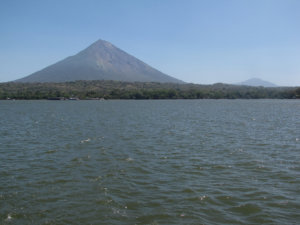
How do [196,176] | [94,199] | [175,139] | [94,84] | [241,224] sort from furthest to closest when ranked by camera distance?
[94,84] < [175,139] < [196,176] < [94,199] < [241,224]

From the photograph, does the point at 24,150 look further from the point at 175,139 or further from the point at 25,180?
the point at 175,139

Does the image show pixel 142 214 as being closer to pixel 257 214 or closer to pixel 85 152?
pixel 257 214

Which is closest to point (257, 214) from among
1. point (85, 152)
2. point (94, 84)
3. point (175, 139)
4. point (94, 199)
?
point (94, 199)

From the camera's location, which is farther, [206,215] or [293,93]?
[293,93]

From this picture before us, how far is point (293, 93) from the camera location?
6225 inches

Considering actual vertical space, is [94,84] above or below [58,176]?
above

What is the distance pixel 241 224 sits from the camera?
27.9ft

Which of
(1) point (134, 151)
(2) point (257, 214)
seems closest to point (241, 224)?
(2) point (257, 214)

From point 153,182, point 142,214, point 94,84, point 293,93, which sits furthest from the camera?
point 94,84

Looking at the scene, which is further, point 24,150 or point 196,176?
point 24,150

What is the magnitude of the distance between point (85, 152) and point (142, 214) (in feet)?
31.9

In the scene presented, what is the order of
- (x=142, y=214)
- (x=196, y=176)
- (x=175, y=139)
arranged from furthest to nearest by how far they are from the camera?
(x=175, y=139), (x=196, y=176), (x=142, y=214)

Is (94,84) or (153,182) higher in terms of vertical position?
(94,84)

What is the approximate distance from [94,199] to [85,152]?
7914 mm
